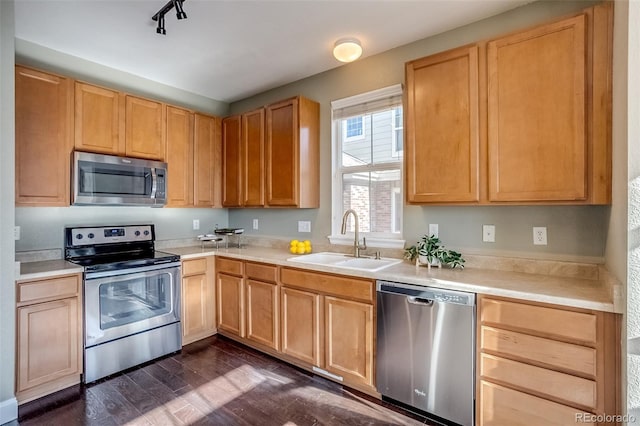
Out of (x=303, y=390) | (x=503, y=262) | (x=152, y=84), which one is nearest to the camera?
(x=503, y=262)

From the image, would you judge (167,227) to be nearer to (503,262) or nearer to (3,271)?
A: (3,271)

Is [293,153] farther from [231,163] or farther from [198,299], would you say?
[198,299]

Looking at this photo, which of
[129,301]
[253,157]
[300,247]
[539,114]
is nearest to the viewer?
[539,114]

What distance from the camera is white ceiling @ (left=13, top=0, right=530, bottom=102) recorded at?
213 centimetres

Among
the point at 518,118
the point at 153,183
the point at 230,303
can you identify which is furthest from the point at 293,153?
the point at 518,118

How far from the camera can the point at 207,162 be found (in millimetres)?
3697

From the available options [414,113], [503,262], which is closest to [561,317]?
[503,262]

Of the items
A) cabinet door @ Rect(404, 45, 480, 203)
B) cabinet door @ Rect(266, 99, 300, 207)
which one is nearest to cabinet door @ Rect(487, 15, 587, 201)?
cabinet door @ Rect(404, 45, 480, 203)

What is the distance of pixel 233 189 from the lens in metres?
3.71

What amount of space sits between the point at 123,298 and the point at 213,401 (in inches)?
46.6

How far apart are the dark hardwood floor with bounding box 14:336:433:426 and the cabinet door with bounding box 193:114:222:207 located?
5.83ft

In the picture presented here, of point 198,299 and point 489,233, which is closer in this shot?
point 489,233

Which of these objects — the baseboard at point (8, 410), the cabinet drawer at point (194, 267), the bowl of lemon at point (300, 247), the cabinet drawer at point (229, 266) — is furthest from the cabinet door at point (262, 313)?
the baseboard at point (8, 410)

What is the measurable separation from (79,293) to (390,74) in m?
3.06
